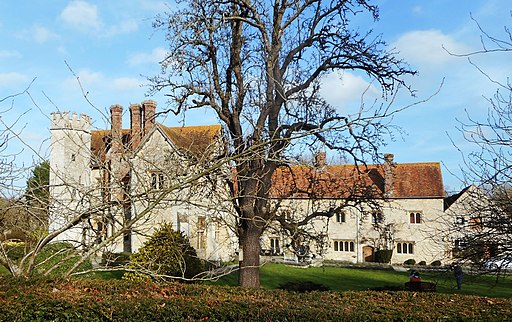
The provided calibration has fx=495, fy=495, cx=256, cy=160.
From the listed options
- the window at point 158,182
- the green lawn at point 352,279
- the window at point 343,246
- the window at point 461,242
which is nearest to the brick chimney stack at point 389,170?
the window at point 461,242

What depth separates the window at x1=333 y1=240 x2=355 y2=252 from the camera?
39406 millimetres

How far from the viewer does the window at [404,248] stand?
3841 centimetres

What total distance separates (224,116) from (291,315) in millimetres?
7315

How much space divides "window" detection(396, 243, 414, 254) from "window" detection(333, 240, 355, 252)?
136 inches

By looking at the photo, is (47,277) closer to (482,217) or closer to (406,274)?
(482,217)

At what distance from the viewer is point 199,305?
19.6 ft

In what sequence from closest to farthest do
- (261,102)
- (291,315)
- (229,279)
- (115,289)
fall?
(291,315), (115,289), (261,102), (229,279)

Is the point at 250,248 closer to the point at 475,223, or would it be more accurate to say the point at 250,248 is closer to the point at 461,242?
the point at 461,242

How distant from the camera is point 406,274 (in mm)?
30031

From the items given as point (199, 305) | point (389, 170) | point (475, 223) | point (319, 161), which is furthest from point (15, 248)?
point (389, 170)

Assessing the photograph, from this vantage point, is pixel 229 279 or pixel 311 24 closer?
pixel 311 24

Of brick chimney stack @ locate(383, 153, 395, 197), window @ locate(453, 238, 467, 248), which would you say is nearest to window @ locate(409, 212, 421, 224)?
brick chimney stack @ locate(383, 153, 395, 197)

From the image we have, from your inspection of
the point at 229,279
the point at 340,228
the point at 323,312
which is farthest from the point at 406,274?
the point at 323,312

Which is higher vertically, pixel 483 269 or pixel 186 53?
pixel 186 53
